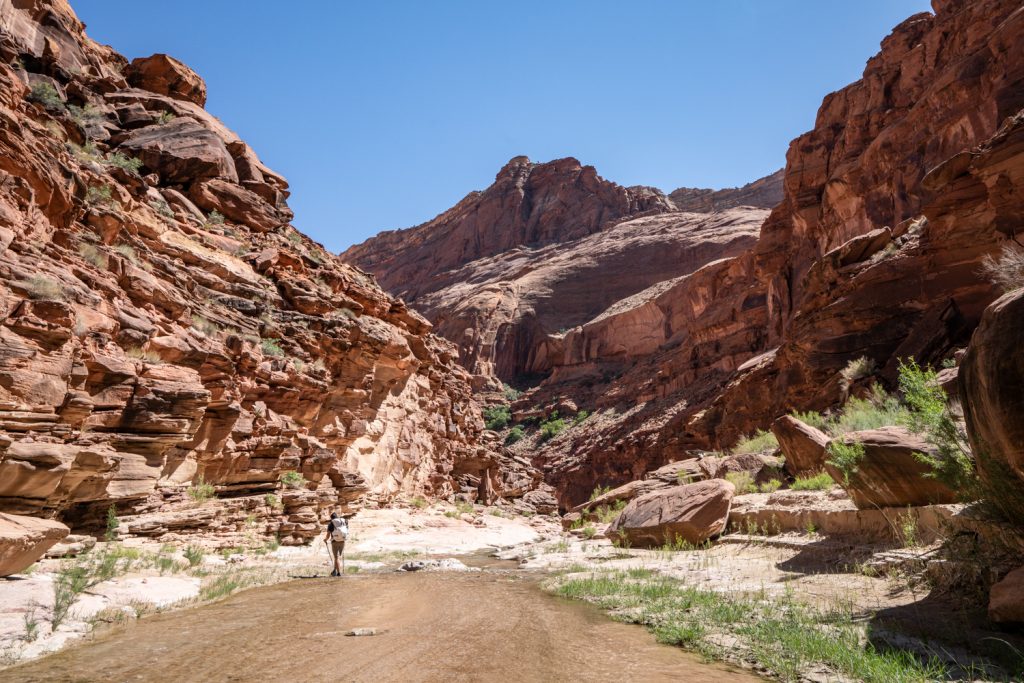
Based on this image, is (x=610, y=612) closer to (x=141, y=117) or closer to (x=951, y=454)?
(x=951, y=454)

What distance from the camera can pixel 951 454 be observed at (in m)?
5.17

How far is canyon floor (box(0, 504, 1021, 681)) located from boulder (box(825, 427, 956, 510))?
71 centimetres

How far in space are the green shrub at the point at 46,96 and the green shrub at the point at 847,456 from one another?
20.3 metres

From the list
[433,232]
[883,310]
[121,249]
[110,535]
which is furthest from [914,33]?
[433,232]

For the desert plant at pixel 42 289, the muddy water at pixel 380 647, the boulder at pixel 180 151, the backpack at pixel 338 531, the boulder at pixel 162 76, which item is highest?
the boulder at pixel 162 76

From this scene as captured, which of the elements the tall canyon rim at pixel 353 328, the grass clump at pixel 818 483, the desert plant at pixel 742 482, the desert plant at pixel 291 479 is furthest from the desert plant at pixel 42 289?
the desert plant at pixel 742 482

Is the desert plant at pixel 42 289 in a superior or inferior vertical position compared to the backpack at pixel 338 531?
superior

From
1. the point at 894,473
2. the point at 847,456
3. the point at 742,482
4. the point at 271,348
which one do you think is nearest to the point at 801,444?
the point at 742,482

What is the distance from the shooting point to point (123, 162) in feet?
61.8

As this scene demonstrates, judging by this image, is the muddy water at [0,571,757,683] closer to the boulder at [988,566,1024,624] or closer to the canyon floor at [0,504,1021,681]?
the canyon floor at [0,504,1021,681]

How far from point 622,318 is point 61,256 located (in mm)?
56394

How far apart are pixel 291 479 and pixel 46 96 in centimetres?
1448

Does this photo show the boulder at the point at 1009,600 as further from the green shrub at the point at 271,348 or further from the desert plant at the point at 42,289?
the green shrub at the point at 271,348

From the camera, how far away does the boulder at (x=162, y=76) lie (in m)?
27.8
